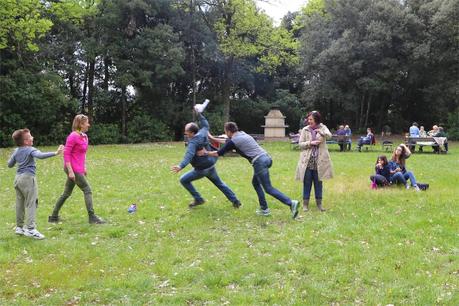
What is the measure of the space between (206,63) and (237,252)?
29273 millimetres

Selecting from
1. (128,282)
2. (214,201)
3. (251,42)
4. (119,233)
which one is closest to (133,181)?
(214,201)

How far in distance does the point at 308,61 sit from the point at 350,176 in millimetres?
22016

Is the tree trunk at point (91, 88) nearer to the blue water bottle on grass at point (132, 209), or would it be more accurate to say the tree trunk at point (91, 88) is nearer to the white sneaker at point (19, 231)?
the blue water bottle on grass at point (132, 209)

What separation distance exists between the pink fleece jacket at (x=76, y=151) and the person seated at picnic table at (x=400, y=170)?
7043mm

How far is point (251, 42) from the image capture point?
34.0 m

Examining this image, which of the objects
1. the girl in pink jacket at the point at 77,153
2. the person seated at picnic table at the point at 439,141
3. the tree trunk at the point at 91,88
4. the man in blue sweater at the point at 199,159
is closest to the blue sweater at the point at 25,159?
the girl in pink jacket at the point at 77,153

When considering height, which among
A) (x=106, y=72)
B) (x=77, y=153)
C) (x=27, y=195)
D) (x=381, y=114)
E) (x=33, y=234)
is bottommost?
(x=33, y=234)

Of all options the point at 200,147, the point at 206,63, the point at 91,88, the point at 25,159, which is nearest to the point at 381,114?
the point at 206,63

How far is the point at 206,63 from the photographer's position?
3462 centimetres

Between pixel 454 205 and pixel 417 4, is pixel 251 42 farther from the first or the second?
pixel 454 205

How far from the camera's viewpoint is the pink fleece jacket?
25.5 ft

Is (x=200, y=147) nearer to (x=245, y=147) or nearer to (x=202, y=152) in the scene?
(x=202, y=152)

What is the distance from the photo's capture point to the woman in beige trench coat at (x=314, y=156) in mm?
8719

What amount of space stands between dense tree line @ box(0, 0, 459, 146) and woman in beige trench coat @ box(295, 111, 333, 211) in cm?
1910
